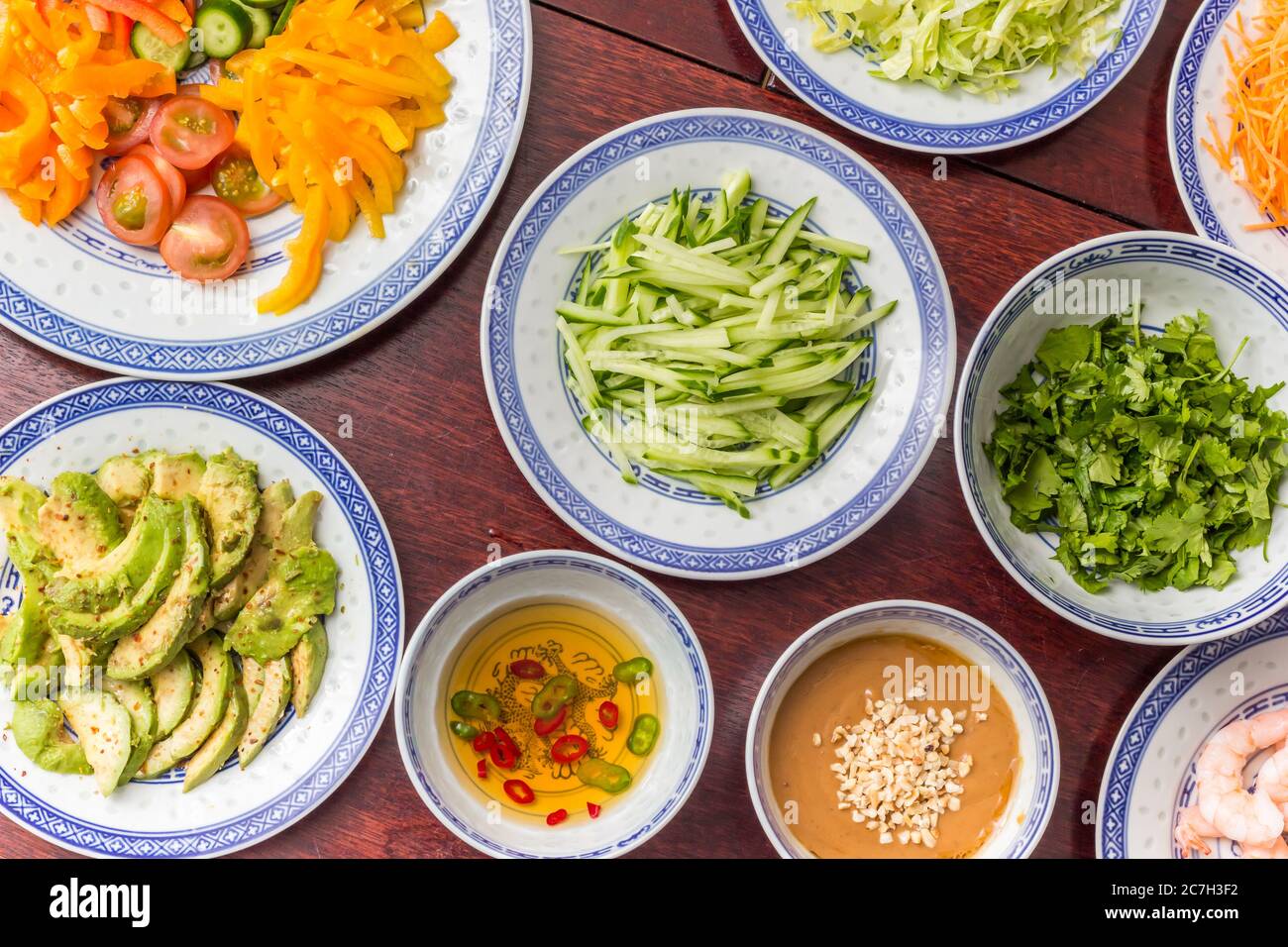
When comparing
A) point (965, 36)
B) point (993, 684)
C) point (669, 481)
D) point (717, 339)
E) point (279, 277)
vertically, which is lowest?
point (993, 684)

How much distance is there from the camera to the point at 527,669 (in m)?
2.44

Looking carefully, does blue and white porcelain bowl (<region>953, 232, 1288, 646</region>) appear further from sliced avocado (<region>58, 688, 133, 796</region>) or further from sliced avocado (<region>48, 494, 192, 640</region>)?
sliced avocado (<region>58, 688, 133, 796</region>)

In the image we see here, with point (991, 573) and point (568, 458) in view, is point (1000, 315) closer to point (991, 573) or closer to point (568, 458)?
point (991, 573)

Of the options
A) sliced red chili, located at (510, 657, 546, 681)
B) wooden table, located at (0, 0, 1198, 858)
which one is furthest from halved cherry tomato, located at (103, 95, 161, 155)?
sliced red chili, located at (510, 657, 546, 681)

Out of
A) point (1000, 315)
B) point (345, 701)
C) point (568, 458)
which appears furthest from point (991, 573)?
point (345, 701)

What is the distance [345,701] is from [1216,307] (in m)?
2.26

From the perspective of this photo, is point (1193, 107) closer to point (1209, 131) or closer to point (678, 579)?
point (1209, 131)

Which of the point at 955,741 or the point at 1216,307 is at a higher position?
the point at 1216,307

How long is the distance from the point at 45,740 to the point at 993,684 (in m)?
2.23

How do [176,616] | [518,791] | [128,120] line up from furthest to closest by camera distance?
[518,791], [128,120], [176,616]

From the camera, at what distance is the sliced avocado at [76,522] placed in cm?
221

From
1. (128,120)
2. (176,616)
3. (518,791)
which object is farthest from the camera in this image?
(518,791)

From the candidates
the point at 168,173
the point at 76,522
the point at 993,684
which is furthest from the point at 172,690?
the point at 993,684

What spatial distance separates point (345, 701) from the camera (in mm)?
2322
